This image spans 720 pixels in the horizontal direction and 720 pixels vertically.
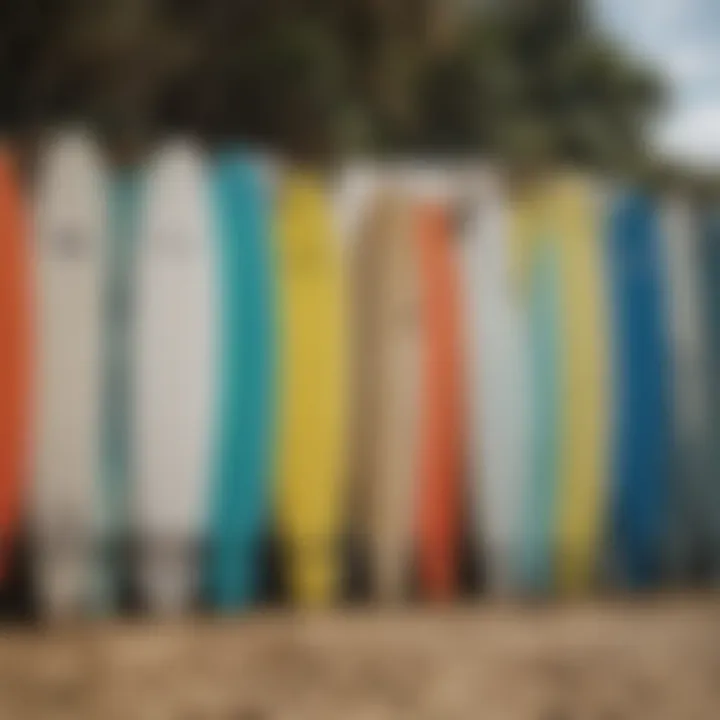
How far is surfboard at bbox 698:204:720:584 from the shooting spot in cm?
115

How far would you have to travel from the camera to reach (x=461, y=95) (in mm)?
1058

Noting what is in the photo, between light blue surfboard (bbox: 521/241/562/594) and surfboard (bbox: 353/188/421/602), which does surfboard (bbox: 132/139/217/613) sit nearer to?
surfboard (bbox: 353/188/421/602)

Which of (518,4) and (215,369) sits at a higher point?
(518,4)

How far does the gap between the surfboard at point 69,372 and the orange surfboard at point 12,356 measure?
1cm

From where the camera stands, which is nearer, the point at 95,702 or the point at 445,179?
the point at 95,702

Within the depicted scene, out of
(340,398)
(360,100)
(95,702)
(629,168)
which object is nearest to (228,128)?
(360,100)

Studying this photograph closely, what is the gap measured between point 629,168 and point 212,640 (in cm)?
54

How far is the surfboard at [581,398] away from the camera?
3.64 feet

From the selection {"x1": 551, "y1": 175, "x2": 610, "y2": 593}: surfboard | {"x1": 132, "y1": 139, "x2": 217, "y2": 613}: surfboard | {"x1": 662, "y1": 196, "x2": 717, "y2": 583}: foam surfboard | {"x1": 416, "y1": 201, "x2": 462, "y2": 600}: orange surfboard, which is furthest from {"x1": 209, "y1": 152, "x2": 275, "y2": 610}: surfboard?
{"x1": 662, "y1": 196, "x2": 717, "y2": 583}: foam surfboard

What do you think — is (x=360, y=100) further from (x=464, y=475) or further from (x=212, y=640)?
(x=212, y=640)

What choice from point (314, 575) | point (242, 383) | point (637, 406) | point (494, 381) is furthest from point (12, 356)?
point (637, 406)

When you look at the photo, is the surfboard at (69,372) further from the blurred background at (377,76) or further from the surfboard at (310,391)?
the surfboard at (310,391)

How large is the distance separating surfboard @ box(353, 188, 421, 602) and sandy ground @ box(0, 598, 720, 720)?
0.18 feet

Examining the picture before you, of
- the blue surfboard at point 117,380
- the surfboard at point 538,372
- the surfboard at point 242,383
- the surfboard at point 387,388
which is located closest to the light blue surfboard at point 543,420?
the surfboard at point 538,372
